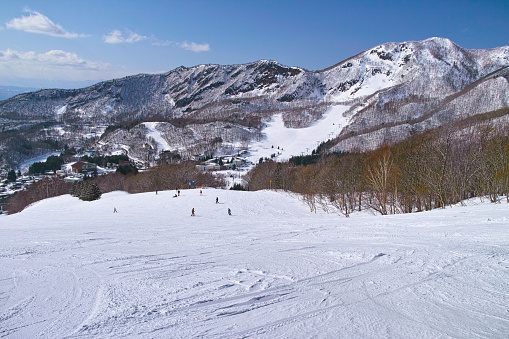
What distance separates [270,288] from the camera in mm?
6473

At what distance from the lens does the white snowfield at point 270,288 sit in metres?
4.91

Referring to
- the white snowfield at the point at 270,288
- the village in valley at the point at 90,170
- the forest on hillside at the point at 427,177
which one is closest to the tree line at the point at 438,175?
the forest on hillside at the point at 427,177

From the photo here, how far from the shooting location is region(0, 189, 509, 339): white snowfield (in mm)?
4910

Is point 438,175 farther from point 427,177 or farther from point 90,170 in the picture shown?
point 90,170

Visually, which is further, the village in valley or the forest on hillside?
the village in valley

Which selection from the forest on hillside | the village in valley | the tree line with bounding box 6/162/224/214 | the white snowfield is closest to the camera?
the white snowfield

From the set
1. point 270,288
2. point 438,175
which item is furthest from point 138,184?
point 270,288

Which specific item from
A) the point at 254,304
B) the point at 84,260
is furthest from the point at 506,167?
the point at 84,260

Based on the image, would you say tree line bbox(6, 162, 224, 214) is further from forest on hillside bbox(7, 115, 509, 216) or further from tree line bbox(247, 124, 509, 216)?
→ tree line bbox(247, 124, 509, 216)

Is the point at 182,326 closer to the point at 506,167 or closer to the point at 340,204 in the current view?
the point at 506,167

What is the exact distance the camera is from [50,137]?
644ft

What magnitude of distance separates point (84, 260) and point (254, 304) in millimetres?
6888

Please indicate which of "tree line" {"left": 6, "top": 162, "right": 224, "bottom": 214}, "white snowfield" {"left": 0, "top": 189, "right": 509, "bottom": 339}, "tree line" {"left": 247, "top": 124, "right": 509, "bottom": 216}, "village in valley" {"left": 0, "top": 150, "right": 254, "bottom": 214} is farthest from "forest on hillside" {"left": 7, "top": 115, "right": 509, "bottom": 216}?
"village in valley" {"left": 0, "top": 150, "right": 254, "bottom": 214}

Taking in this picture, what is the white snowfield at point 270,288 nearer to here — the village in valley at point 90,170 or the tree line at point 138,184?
the tree line at point 138,184
